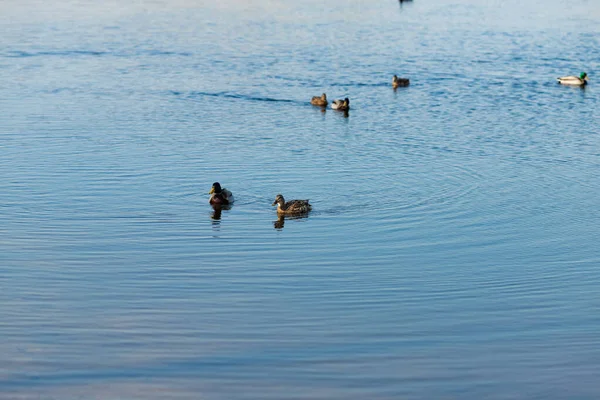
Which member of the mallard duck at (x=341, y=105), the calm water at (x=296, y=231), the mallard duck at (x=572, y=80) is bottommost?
the calm water at (x=296, y=231)

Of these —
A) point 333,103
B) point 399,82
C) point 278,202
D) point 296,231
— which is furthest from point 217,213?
point 399,82

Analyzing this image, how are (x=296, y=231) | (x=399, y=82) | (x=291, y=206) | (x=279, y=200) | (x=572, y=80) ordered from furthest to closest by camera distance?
(x=572, y=80) → (x=399, y=82) → (x=279, y=200) → (x=291, y=206) → (x=296, y=231)

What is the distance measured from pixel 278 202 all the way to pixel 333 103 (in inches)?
421

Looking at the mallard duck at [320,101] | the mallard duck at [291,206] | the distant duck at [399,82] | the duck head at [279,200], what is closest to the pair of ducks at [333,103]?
the mallard duck at [320,101]

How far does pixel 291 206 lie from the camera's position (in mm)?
15789

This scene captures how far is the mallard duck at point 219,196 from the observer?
16609mm

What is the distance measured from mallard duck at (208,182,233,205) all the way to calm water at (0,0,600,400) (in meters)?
0.29

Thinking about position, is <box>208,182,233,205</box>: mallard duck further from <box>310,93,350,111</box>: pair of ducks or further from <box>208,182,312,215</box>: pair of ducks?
<box>310,93,350,111</box>: pair of ducks

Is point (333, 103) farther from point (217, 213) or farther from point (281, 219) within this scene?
point (281, 219)

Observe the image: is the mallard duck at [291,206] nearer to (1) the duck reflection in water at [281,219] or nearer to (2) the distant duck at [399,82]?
(1) the duck reflection in water at [281,219]

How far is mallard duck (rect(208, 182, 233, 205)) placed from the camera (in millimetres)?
16609

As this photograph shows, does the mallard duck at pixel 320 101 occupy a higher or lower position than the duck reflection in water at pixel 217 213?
higher

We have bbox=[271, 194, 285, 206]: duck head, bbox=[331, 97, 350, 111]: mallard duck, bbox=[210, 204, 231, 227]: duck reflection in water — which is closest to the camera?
bbox=[210, 204, 231, 227]: duck reflection in water

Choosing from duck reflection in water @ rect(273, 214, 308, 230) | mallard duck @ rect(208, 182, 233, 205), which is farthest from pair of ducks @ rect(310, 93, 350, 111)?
duck reflection in water @ rect(273, 214, 308, 230)
